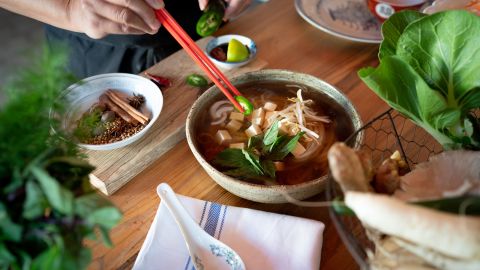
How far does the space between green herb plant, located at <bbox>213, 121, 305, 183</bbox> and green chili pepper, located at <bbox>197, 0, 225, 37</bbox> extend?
19.5 inches

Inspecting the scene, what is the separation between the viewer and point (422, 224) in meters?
0.42

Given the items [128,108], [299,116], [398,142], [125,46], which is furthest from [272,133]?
[125,46]

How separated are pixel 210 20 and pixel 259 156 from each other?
562 mm

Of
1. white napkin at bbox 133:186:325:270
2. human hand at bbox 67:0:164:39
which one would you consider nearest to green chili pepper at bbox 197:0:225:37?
human hand at bbox 67:0:164:39

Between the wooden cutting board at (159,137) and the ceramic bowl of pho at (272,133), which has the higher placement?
the wooden cutting board at (159,137)

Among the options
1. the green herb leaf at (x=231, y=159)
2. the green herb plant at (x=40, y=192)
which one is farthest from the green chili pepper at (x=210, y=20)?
the green herb plant at (x=40, y=192)

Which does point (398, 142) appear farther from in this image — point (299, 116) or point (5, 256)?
point (5, 256)

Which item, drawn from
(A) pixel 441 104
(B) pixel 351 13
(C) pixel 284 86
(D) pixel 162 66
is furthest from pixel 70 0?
(A) pixel 441 104

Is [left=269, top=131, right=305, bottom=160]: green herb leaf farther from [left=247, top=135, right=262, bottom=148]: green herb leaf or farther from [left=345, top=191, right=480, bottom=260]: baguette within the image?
[left=345, top=191, right=480, bottom=260]: baguette

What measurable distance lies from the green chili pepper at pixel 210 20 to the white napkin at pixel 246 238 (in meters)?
0.63

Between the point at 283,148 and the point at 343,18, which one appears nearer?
the point at 283,148

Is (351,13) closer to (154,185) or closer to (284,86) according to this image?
(284,86)

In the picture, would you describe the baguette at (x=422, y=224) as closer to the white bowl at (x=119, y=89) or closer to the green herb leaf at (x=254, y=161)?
the green herb leaf at (x=254, y=161)

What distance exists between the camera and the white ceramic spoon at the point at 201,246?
67 cm
